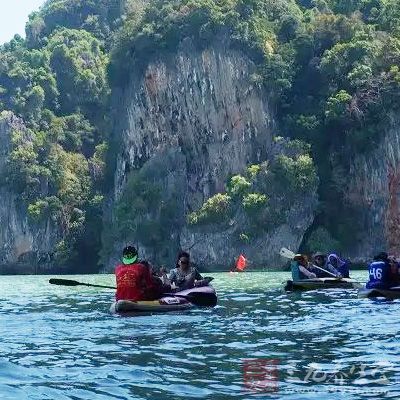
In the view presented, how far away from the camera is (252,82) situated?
61.4 metres

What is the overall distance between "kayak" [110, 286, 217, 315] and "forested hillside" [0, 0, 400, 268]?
37.9 meters

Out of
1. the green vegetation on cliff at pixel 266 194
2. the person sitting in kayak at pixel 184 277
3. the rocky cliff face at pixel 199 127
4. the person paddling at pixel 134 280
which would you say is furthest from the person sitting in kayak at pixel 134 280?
the rocky cliff face at pixel 199 127

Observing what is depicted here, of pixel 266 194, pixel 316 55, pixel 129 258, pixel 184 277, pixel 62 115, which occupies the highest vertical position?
pixel 316 55

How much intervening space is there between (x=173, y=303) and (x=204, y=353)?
618 centimetres

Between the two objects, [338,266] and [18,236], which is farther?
[18,236]

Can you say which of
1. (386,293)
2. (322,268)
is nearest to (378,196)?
(322,268)

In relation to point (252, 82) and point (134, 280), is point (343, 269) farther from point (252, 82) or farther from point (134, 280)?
point (252, 82)

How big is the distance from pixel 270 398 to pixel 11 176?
208 ft

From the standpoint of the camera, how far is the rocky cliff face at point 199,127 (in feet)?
201

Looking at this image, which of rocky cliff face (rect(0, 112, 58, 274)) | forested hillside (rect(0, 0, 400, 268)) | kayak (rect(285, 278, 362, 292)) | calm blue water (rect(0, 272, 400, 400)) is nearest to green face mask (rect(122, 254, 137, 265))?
calm blue water (rect(0, 272, 400, 400))

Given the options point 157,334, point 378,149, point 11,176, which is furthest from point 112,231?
point 157,334

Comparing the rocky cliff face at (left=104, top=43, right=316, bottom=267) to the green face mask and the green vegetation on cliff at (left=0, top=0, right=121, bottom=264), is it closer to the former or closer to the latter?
the green vegetation on cliff at (left=0, top=0, right=121, bottom=264)

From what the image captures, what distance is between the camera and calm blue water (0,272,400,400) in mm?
8172

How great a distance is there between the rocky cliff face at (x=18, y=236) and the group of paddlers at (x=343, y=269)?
150 feet
